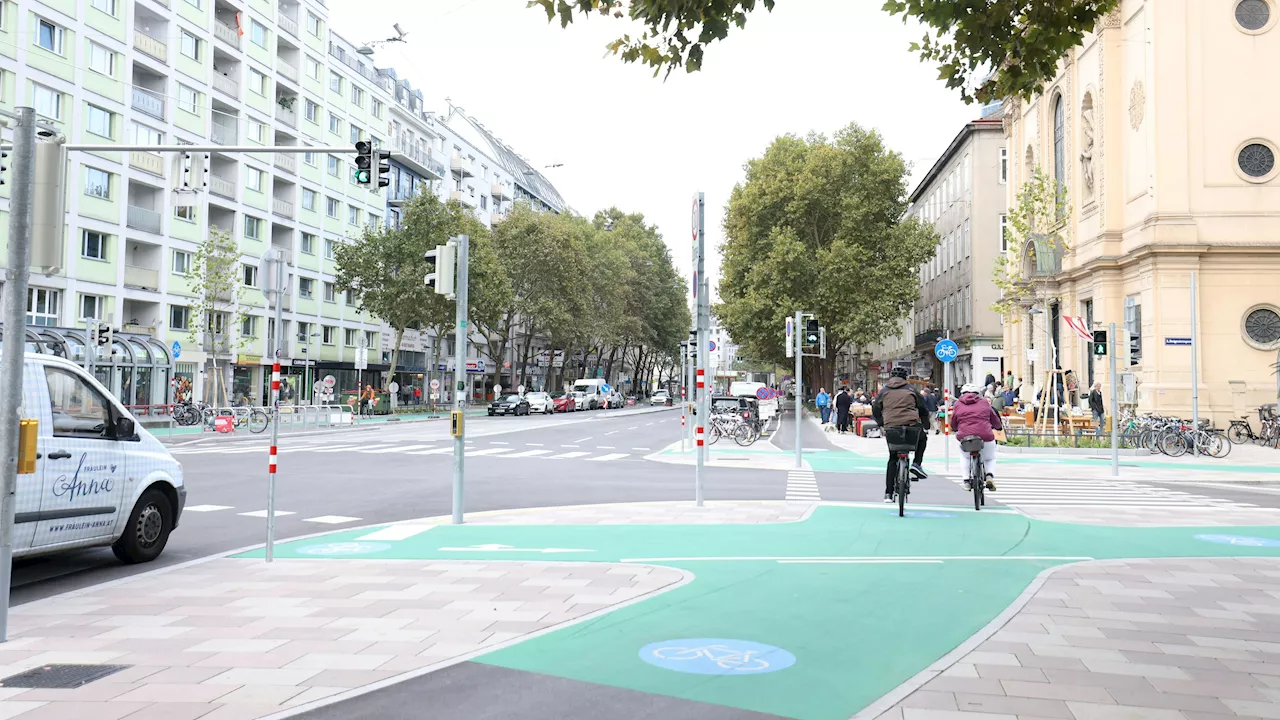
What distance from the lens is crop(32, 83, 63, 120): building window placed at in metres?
35.9

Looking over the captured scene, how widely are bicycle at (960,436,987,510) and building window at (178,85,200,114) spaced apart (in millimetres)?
42750

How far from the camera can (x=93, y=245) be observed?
39.4 metres

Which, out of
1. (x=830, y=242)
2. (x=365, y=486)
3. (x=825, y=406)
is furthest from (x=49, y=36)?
(x=830, y=242)

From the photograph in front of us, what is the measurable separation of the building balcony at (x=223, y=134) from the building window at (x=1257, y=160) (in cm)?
4430

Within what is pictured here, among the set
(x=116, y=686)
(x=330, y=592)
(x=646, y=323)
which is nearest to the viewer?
(x=116, y=686)

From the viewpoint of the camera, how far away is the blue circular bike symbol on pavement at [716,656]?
16.5ft

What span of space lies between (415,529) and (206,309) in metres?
33.2

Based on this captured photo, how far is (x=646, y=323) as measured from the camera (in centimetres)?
8831

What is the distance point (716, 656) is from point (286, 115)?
55.0m

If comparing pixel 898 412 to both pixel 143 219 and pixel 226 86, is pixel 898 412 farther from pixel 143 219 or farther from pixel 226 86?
pixel 226 86

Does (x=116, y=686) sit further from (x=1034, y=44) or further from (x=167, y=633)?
(x=1034, y=44)

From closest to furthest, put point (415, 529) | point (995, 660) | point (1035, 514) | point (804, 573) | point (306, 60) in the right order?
point (995, 660) < point (804, 573) < point (415, 529) < point (1035, 514) < point (306, 60)

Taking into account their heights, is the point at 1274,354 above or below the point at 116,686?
above

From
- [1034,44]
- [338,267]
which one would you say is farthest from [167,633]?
[338,267]
